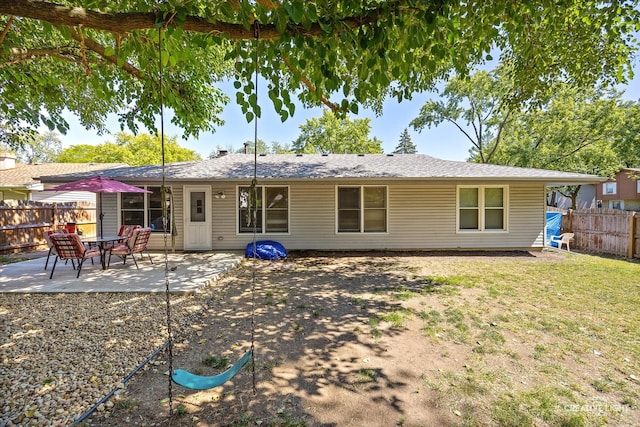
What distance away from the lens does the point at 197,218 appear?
9633mm

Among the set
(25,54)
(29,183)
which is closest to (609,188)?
(25,54)

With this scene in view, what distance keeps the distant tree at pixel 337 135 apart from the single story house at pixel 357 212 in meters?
19.5

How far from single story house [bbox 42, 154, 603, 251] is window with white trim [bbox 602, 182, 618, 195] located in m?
25.5

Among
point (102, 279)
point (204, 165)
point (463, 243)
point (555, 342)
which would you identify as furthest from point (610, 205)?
point (102, 279)

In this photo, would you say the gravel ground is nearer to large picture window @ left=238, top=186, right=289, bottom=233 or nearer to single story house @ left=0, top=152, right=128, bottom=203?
large picture window @ left=238, top=186, right=289, bottom=233

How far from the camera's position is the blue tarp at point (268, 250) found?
883 cm

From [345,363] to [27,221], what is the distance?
1301cm

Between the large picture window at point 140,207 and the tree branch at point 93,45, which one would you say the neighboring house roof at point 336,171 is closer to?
the large picture window at point 140,207

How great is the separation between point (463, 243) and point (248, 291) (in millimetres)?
7804

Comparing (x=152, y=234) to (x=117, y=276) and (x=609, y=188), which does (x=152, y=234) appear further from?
(x=609, y=188)

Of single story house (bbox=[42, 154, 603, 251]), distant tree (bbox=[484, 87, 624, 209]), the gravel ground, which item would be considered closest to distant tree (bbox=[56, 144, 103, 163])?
single story house (bbox=[42, 154, 603, 251])

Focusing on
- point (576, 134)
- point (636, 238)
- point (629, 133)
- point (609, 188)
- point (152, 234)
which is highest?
point (576, 134)

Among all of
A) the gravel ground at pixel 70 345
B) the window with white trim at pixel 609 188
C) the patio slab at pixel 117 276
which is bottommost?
the gravel ground at pixel 70 345

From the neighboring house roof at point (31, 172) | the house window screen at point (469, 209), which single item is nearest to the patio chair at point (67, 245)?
the house window screen at point (469, 209)
